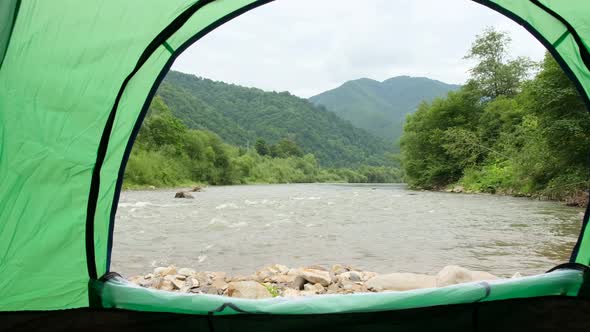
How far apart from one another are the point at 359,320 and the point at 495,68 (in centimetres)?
3435

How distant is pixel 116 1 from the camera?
6.37 ft

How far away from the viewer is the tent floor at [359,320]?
1888 mm

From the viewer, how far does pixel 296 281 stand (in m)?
5.53

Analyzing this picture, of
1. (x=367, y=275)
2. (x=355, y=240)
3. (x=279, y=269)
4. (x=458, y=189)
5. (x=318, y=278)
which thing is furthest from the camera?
(x=458, y=189)

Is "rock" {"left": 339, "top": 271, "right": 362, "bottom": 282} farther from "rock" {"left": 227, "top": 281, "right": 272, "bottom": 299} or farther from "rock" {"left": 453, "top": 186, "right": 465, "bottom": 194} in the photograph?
"rock" {"left": 453, "top": 186, "right": 465, "bottom": 194}

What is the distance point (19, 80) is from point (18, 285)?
89 cm

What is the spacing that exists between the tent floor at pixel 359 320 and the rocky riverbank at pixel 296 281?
2.61 m

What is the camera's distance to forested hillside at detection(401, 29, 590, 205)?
15946mm

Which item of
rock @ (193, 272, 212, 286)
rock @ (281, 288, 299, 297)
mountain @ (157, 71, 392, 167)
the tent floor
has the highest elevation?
mountain @ (157, 71, 392, 167)

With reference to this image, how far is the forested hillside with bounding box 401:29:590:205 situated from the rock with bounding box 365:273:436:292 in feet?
39.3

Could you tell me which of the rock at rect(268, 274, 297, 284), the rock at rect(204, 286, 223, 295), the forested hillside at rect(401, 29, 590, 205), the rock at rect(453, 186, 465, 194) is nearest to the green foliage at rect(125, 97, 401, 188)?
the forested hillside at rect(401, 29, 590, 205)

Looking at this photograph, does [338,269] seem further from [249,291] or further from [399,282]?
[249,291]

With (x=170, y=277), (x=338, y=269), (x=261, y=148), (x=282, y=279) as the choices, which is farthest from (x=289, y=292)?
(x=261, y=148)

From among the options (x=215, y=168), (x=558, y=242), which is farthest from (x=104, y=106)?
(x=215, y=168)
